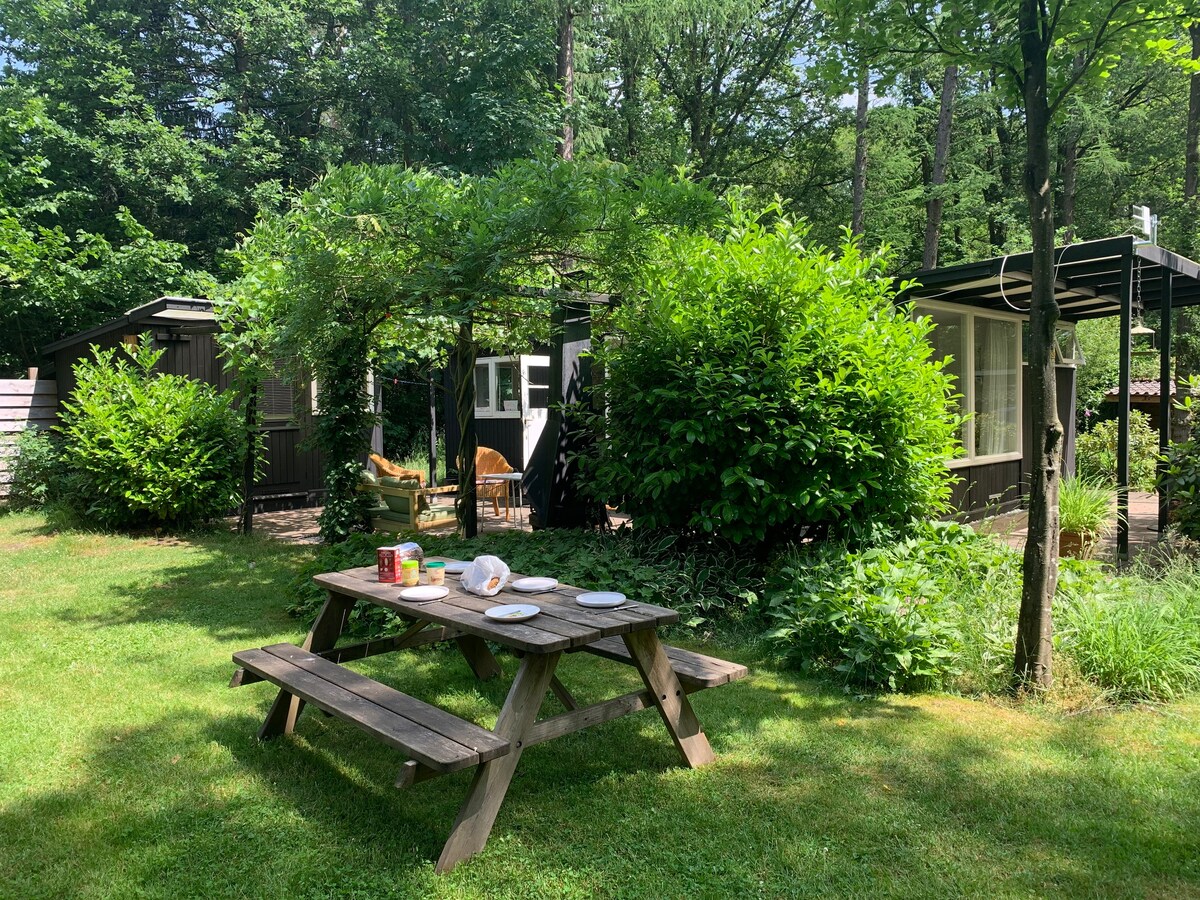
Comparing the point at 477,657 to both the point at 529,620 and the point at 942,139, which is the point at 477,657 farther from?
the point at 942,139

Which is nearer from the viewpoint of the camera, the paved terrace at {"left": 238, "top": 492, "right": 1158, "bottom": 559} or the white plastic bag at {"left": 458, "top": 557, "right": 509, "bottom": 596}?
the white plastic bag at {"left": 458, "top": 557, "right": 509, "bottom": 596}

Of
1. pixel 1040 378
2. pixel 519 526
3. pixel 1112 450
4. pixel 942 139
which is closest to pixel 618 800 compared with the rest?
pixel 1040 378

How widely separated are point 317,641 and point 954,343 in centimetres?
813

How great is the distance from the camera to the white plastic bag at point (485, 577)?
3426mm

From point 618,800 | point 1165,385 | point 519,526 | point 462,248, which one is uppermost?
point 462,248

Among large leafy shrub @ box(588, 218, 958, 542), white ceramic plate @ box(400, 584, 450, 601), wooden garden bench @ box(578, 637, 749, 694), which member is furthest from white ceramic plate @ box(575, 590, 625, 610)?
large leafy shrub @ box(588, 218, 958, 542)

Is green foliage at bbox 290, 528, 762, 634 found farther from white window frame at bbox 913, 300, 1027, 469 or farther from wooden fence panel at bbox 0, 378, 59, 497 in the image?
wooden fence panel at bbox 0, 378, 59, 497

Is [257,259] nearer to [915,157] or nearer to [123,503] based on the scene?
[123,503]

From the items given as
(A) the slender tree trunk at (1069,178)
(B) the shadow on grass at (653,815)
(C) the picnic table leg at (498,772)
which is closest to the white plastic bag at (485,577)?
(C) the picnic table leg at (498,772)

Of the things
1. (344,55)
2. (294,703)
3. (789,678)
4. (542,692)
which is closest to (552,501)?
(789,678)

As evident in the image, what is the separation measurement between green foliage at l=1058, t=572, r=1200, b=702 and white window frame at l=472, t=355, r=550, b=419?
9331 millimetres

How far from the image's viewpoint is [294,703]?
11.9 feet

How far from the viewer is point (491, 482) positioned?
1089 cm

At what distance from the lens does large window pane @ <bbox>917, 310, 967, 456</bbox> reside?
30.4 ft
